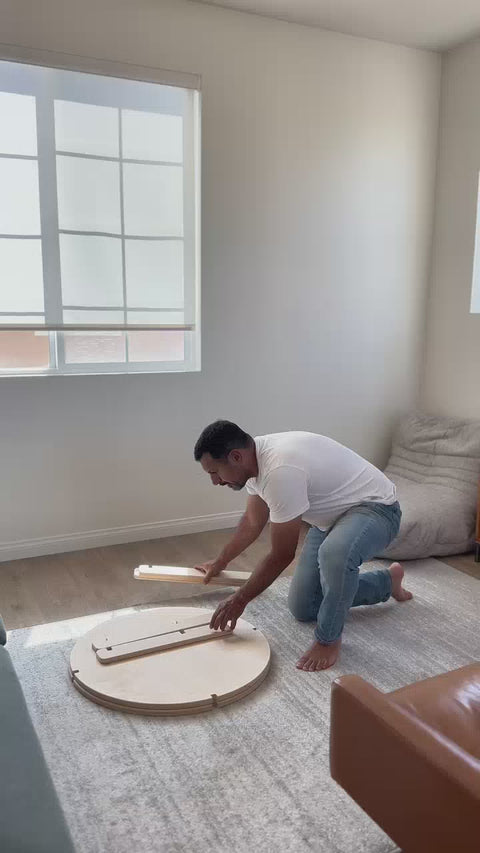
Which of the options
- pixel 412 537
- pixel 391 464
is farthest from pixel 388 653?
pixel 391 464

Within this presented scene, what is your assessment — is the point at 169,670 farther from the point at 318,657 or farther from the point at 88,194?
the point at 88,194

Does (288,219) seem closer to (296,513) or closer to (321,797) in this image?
(296,513)

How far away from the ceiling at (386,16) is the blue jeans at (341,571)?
8.16 ft

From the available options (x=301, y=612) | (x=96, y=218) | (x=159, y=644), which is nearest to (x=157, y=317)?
(x=96, y=218)

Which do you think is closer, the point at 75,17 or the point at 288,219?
the point at 75,17

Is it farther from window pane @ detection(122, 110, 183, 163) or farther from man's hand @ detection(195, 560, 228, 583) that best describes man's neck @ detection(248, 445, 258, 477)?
window pane @ detection(122, 110, 183, 163)

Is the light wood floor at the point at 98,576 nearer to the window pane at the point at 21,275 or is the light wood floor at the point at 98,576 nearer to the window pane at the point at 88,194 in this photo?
the window pane at the point at 21,275

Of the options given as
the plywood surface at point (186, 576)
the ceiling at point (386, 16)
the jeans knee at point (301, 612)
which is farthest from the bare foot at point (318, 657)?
the ceiling at point (386, 16)

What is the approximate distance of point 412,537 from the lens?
323 cm

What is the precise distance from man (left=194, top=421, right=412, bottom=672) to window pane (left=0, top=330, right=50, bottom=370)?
4.45ft

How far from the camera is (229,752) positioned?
6.09 ft

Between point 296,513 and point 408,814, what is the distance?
3.48ft

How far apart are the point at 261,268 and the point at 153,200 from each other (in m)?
0.67

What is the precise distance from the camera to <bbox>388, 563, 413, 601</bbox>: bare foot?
2.72 meters
